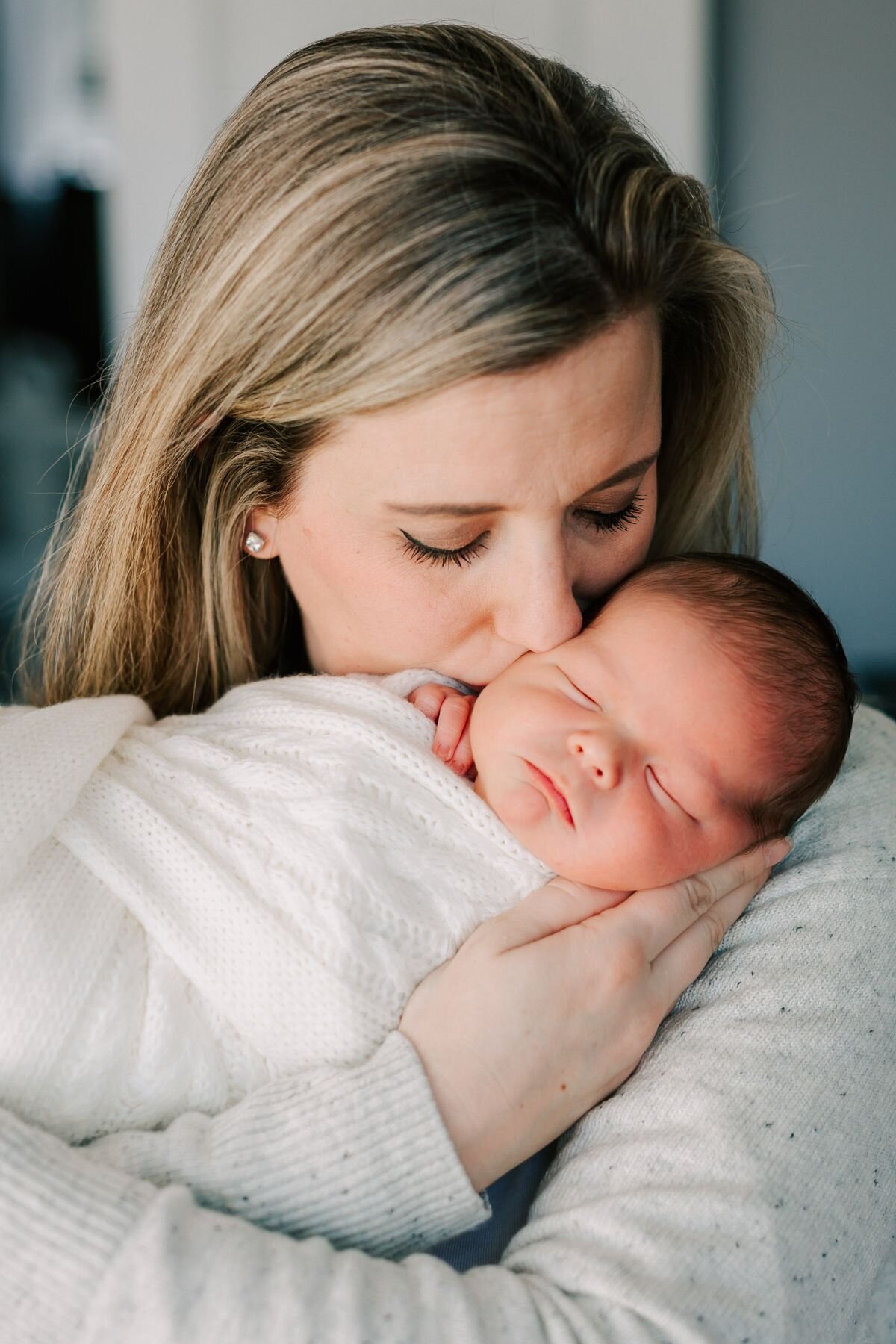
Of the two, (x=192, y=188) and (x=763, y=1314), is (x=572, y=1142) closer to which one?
(x=763, y=1314)

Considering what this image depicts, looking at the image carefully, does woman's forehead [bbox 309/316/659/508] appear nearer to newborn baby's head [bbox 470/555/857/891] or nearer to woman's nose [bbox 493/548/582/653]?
woman's nose [bbox 493/548/582/653]

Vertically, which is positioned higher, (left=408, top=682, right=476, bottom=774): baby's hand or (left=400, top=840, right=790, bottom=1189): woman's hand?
(left=408, top=682, right=476, bottom=774): baby's hand

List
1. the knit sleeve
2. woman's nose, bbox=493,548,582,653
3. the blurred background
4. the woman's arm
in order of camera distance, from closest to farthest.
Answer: the woman's arm, the knit sleeve, woman's nose, bbox=493,548,582,653, the blurred background

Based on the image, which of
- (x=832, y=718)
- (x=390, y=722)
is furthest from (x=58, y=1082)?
(x=832, y=718)

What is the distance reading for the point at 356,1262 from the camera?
0.84 metres

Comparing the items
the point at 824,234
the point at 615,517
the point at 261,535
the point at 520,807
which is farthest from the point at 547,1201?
the point at 824,234

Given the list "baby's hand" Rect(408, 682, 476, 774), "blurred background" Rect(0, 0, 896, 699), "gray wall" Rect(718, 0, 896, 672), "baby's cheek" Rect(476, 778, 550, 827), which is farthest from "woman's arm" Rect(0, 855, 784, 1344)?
"gray wall" Rect(718, 0, 896, 672)

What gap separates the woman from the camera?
2.75 feet

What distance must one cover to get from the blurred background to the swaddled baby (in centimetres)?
125

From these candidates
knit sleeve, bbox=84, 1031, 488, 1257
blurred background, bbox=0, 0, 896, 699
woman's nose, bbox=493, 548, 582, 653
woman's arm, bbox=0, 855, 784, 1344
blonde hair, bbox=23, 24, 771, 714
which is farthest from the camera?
blurred background, bbox=0, 0, 896, 699

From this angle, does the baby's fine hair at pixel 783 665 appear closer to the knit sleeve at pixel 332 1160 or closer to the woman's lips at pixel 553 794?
the woman's lips at pixel 553 794

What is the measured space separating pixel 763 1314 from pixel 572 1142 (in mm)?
243

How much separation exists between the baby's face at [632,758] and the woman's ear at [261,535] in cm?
37

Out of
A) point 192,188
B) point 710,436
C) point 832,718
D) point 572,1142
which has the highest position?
point 192,188
